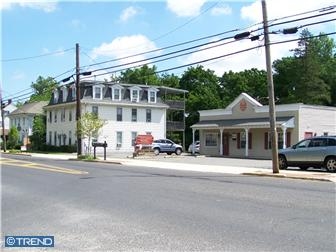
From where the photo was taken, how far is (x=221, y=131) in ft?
156

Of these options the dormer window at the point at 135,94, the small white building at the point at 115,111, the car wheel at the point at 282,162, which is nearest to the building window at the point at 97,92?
the small white building at the point at 115,111

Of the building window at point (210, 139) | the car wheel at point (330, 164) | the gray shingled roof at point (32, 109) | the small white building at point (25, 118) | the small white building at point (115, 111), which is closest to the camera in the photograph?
the car wheel at point (330, 164)

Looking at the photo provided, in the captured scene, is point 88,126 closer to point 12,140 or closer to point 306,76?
point 12,140

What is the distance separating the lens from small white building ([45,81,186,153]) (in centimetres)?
6191

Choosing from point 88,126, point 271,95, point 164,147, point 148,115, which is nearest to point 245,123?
point 164,147

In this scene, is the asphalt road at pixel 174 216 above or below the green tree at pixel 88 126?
below

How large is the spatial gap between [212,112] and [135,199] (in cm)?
3771

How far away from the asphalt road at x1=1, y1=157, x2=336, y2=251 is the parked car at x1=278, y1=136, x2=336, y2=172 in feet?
27.2

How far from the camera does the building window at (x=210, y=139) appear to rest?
5052cm

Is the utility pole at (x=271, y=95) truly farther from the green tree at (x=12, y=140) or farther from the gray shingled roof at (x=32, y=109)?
the gray shingled roof at (x=32, y=109)

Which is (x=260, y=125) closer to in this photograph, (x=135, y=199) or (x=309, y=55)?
(x=135, y=199)

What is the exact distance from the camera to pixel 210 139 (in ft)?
168

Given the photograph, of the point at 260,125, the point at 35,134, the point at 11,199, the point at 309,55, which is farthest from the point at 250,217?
the point at 309,55

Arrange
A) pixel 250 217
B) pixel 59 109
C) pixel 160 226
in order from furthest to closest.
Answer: pixel 59 109
pixel 250 217
pixel 160 226
